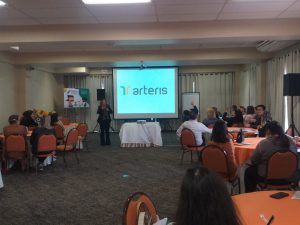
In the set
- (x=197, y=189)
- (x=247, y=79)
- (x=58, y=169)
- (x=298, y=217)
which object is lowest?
(x=58, y=169)

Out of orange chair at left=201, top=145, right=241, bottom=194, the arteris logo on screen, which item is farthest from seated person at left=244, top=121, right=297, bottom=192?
the arteris logo on screen

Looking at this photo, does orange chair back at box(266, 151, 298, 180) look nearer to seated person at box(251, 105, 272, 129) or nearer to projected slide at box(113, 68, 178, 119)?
seated person at box(251, 105, 272, 129)

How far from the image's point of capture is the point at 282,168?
13.0 ft

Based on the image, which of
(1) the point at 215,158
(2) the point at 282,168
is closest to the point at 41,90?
(1) the point at 215,158

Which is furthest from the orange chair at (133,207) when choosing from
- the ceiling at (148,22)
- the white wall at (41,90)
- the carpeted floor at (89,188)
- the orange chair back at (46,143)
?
the white wall at (41,90)

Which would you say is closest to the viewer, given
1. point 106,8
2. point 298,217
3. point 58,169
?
point 298,217

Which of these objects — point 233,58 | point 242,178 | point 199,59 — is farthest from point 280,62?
point 242,178

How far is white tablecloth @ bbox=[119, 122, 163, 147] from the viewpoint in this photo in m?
9.99

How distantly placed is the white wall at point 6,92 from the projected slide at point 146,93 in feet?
11.8

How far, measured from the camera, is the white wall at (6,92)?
9.65 meters

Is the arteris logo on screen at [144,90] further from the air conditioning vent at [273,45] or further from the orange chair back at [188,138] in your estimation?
the orange chair back at [188,138]

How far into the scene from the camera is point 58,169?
713 centimetres

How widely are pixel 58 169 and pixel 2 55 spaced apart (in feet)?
14.1

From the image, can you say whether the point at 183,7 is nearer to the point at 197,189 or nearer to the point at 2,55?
the point at 197,189
